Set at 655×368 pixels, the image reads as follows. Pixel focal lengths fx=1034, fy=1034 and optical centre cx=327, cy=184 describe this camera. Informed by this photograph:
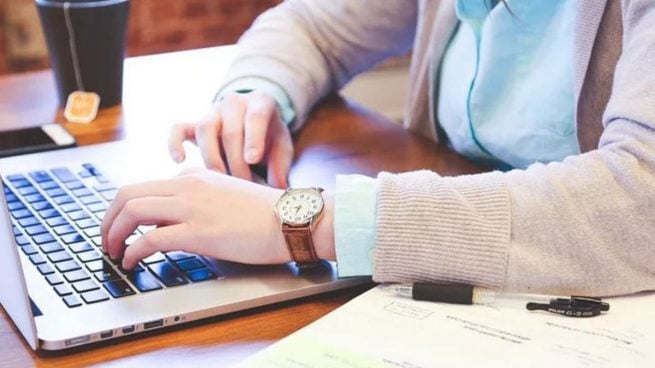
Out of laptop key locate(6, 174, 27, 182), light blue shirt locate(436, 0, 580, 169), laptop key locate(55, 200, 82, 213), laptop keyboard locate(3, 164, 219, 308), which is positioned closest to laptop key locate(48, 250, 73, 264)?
laptop keyboard locate(3, 164, 219, 308)

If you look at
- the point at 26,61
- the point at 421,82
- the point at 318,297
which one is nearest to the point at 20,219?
the point at 318,297

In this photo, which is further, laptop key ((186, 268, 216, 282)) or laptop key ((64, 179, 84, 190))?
laptop key ((64, 179, 84, 190))

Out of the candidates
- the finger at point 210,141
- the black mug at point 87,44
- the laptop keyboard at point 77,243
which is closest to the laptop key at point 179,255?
the laptop keyboard at point 77,243

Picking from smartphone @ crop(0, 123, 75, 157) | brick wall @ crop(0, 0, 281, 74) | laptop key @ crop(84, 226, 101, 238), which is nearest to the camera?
laptop key @ crop(84, 226, 101, 238)

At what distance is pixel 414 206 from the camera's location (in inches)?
32.9

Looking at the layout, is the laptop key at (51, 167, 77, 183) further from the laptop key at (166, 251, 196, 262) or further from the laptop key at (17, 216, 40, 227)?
the laptop key at (166, 251, 196, 262)

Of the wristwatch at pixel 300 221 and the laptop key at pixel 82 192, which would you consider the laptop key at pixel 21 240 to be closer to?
the laptop key at pixel 82 192

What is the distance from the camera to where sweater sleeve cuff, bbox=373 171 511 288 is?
2.69 feet

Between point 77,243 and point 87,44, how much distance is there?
45 centimetres

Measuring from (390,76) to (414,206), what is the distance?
2151 mm

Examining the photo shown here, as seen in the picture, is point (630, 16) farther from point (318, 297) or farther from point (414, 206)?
point (318, 297)

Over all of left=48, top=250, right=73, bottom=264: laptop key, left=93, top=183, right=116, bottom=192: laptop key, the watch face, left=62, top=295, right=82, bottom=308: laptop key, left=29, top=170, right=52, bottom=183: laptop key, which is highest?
the watch face

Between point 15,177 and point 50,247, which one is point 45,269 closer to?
point 50,247

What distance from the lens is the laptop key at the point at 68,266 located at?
2.82ft
